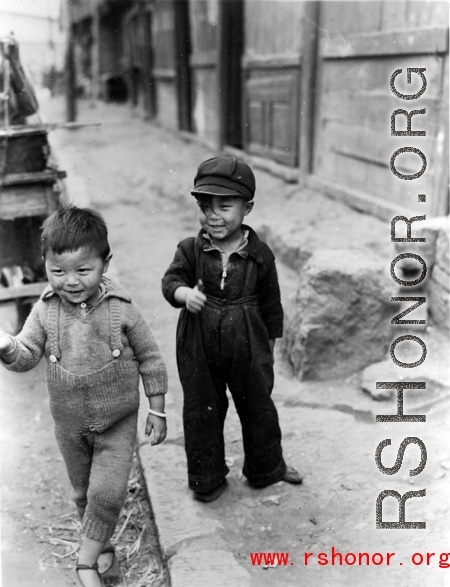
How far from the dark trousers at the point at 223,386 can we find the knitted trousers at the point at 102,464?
352 mm

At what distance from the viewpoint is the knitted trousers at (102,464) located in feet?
7.39

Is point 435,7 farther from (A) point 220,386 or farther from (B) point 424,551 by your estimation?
(B) point 424,551

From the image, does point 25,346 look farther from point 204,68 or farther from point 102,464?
point 204,68

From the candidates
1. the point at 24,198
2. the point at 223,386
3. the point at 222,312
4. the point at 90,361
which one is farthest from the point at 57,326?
the point at 24,198

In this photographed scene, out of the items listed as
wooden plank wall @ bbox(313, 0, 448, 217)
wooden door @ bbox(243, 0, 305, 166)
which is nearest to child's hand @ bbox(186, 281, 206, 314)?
wooden plank wall @ bbox(313, 0, 448, 217)

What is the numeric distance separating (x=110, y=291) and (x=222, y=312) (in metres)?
0.46

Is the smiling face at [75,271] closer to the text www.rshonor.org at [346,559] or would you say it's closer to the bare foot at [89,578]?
the bare foot at [89,578]

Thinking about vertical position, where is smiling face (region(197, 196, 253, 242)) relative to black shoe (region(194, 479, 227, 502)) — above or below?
above

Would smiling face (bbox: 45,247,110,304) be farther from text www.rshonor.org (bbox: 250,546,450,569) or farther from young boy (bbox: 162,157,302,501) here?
text www.rshonor.org (bbox: 250,546,450,569)

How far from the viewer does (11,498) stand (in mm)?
2945

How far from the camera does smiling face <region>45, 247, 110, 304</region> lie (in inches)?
82.7

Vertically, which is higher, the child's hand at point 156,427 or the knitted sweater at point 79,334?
the knitted sweater at point 79,334

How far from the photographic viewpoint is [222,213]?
2.38 metres

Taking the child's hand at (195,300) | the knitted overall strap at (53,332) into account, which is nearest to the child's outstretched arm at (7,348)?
the knitted overall strap at (53,332)
